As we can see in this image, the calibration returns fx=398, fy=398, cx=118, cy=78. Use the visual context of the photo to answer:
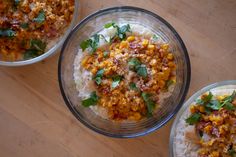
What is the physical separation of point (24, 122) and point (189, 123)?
823mm

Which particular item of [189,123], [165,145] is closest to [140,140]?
[165,145]

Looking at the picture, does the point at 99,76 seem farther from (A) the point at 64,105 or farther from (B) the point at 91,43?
(A) the point at 64,105

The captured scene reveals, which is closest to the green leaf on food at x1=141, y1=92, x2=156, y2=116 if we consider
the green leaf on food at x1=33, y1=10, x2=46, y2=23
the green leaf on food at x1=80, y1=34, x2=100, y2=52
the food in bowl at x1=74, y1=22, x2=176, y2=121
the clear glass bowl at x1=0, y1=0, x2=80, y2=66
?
the food in bowl at x1=74, y1=22, x2=176, y2=121

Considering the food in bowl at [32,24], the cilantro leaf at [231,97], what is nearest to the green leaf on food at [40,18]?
the food in bowl at [32,24]

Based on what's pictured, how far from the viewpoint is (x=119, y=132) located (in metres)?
1.89

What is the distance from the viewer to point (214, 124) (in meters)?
1.73

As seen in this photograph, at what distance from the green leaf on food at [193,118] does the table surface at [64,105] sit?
5.8 inches

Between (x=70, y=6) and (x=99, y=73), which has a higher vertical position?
(x=70, y=6)

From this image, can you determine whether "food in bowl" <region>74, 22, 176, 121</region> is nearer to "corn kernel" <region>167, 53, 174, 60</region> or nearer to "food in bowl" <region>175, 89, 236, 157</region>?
"corn kernel" <region>167, 53, 174, 60</region>

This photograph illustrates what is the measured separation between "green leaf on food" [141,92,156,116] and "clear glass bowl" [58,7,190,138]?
0.20 feet

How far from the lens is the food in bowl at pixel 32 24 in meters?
1.92

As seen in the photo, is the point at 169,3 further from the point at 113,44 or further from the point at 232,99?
the point at 232,99

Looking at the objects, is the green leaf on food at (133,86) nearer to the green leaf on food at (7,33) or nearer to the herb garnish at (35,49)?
the herb garnish at (35,49)

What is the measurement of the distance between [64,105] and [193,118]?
637 mm
